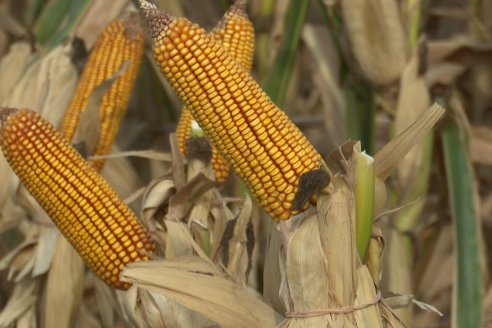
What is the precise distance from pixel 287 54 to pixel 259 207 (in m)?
0.42

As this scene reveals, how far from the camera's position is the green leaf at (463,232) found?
2.00 meters

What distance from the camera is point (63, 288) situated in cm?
194

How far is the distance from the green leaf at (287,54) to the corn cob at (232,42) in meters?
0.62

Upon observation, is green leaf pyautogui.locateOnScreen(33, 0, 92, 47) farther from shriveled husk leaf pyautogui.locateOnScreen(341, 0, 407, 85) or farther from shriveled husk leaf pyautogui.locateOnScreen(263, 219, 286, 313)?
shriveled husk leaf pyautogui.locateOnScreen(263, 219, 286, 313)

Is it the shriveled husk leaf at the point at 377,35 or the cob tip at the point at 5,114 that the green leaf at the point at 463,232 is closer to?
the shriveled husk leaf at the point at 377,35

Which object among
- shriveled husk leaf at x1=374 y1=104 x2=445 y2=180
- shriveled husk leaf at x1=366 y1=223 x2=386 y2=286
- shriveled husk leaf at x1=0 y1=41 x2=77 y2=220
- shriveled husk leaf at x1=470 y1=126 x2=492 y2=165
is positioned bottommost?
shriveled husk leaf at x1=470 y1=126 x2=492 y2=165

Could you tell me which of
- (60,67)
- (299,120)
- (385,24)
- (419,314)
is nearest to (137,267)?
(60,67)

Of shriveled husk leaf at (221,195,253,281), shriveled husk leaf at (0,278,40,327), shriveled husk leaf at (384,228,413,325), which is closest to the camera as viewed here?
shriveled husk leaf at (221,195,253,281)

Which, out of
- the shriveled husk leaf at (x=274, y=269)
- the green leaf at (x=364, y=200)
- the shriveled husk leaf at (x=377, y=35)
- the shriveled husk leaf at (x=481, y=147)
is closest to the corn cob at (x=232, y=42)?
the shriveled husk leaf at (x=274, y=269)

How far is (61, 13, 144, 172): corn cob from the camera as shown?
2.00 metres

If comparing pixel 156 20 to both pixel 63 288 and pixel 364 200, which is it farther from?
pixel 63 288

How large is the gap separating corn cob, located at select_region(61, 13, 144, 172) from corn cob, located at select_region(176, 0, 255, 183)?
0.26 meters

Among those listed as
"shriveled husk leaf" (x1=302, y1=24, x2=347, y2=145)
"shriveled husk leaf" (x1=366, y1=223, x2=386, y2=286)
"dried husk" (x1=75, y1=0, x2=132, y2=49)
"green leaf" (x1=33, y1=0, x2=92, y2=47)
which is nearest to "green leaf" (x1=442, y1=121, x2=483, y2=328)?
"shriveled husk leaf" (x1=302, y1=24, x2=347, y2=145)

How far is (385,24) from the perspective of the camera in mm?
2275
